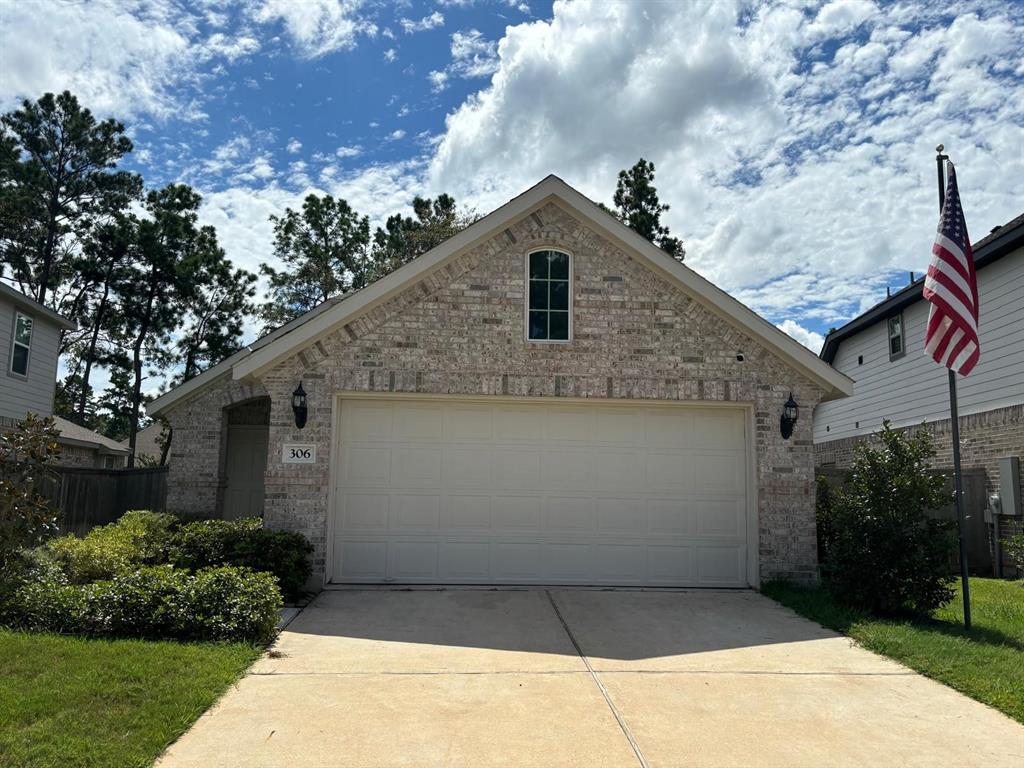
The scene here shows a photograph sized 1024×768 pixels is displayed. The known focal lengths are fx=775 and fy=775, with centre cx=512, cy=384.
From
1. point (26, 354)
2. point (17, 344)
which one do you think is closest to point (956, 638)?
point (17, 344)

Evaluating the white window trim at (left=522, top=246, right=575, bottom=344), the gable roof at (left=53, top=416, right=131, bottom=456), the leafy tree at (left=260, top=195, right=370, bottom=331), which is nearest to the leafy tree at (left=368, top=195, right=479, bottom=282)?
the leafy tree at (left=260, top=195, right=370, bottom=331)

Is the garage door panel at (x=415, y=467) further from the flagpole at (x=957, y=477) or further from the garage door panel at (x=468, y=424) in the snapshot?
the flagpole at (x=957, y=477)

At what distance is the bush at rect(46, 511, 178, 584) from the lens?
8461 mm

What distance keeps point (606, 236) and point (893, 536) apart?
5251mm

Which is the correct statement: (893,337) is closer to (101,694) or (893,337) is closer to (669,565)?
(669,565)

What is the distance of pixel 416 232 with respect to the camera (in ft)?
99.9

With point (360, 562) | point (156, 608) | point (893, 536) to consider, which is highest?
point (893, 536)

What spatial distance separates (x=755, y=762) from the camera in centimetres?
468

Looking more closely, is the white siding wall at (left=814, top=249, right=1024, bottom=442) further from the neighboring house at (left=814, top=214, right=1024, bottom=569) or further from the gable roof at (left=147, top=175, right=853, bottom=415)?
the gable roof at (left=147, top=175, right=853, bottom=415)

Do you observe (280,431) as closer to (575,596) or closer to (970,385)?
(575,596)

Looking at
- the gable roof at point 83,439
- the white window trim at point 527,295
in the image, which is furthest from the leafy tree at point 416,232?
the white window trim at point 527,295

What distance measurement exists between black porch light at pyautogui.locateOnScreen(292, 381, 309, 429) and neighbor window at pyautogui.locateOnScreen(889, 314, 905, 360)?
1400 centimetres

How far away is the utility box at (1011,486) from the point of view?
12.1 metres

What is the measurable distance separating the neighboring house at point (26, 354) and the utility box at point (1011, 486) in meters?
19.7
